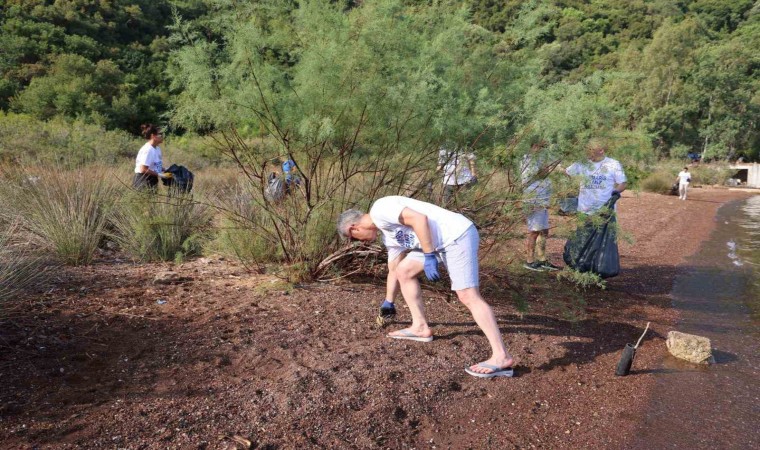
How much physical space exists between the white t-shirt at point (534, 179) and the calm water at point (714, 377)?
5.90 ft

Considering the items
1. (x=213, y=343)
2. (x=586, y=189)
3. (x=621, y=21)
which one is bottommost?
(x=213, y=343)

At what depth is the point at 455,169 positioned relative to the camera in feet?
16.7

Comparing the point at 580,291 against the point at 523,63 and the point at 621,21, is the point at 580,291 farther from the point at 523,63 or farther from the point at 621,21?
the point at 621,21

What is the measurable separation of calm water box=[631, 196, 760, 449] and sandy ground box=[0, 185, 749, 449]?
0.53ft

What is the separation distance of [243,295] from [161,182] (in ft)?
10.8

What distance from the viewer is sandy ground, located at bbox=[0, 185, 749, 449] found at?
273 cm

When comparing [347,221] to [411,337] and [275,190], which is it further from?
[275,190]

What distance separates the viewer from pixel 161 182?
7.11 meters

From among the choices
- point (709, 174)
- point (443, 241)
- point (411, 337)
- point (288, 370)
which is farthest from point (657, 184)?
point (288, 370)

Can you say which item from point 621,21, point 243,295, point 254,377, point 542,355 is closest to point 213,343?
point 254,377

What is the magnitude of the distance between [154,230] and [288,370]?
3335 millimetres

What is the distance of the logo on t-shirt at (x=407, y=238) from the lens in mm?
3706

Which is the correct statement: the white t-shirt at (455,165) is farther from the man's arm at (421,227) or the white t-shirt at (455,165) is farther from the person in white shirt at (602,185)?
the man's arm at (421,227)

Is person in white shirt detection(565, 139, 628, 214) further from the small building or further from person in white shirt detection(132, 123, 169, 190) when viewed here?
the small building
